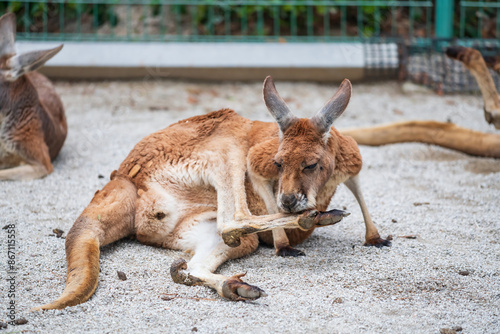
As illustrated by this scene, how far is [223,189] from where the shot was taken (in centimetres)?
317

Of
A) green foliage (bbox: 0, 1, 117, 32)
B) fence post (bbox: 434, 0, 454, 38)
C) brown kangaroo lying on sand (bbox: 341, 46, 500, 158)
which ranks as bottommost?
brown kangaroo lying on sand (bbox: 341, 46, 500, 158)

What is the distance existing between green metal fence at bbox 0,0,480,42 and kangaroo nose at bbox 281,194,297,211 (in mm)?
5116

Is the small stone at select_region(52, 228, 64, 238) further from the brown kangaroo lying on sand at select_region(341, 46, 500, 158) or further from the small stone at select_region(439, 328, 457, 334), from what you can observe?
the brown kangaroo lying on sand at select_region(341, 46, 500, 158)

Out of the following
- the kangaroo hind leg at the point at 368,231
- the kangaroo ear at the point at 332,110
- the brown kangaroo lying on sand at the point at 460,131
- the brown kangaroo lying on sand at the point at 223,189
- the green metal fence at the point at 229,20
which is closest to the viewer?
the brown kangaroo lying on sand at the point at 223,189

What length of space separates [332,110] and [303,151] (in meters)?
0.26

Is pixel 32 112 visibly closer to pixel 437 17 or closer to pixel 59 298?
pixel 59 298

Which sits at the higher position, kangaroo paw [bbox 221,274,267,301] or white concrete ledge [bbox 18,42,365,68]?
white concrete ledge [bbox 18,42,365,68]

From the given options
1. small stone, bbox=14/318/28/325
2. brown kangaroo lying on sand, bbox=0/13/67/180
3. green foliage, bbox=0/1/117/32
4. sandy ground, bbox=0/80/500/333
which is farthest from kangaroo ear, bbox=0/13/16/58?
small stone, bbox=14/318/28/325

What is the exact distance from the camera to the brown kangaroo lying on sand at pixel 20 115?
475cm

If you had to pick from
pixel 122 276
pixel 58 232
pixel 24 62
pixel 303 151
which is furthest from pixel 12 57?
pixel 303 151

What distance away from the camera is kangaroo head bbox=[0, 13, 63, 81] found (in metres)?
4.80

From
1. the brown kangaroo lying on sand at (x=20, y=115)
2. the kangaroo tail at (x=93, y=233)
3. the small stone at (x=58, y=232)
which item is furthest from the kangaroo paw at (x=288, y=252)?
the brown kangaroo lying on sand at (x=20, y=115)

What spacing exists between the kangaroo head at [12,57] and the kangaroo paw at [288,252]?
2.76 m

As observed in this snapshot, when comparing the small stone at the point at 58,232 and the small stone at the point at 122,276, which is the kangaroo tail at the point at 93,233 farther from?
the small stone at the point at 58,232
